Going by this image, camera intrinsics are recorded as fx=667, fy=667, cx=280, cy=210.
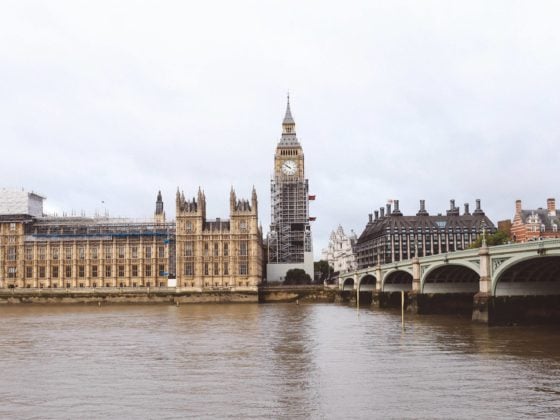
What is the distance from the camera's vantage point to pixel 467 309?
65375mm

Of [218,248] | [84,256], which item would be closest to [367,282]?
[218,248]

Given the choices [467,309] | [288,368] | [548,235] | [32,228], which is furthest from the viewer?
[32,228]

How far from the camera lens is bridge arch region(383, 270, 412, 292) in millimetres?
82875

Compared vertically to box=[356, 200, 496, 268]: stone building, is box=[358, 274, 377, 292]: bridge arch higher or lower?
lower

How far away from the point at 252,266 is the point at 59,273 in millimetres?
36166

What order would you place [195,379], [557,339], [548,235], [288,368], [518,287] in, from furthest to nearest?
[548,235]
[518,287]
[557,339]
[288,368]
[195,379]

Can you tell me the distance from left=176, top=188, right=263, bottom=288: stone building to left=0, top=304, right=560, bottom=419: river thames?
Answer: 68.2 metres

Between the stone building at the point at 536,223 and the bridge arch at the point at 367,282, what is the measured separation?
2574cm

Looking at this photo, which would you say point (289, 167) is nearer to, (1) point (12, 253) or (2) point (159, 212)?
(2) point (159, 212)

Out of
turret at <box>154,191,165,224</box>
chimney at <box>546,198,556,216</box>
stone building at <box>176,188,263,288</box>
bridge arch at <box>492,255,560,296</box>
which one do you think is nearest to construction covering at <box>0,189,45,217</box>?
turret at <box>154,191,165,224</box>

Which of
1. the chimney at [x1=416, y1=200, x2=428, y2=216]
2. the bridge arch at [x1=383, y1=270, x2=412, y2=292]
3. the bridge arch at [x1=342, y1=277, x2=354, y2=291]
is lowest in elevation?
the bridge arch at [x1=342, y1=277, x2=354, y2=291]

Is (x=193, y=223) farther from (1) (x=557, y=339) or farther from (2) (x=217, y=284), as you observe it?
(1) (x=557, y=339)

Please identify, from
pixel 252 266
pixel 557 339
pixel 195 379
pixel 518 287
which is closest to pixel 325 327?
pixel 518 287

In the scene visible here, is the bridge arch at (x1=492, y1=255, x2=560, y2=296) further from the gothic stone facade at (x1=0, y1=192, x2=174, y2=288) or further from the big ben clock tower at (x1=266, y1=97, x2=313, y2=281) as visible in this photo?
the gothic stone facade at (x1=0, y1=192, x2=174, y2=288)
